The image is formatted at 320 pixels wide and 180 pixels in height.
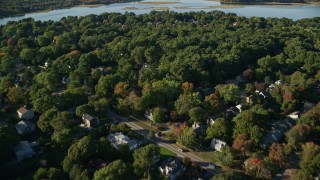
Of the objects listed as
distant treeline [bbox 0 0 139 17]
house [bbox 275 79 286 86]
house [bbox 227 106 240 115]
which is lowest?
house [bbox 227 106 240 115]

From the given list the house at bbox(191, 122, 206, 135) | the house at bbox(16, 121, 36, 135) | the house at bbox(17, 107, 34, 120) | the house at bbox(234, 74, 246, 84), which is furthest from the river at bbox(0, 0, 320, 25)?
the house at bbox(191, 122, 206, 135)

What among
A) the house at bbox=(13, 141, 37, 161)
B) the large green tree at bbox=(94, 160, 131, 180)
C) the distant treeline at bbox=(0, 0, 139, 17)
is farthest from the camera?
the distant treeline at bbox=(0, 0, 139, 17)

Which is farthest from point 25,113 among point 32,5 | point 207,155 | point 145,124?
point 32,5

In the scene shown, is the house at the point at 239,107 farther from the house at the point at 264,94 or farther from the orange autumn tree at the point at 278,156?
the orange autumn tree at the point at 278,156

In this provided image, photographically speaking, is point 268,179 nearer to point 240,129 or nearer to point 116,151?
point 240,129

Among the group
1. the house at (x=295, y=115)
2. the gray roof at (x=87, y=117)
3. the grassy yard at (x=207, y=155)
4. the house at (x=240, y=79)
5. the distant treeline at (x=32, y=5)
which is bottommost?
the grassy yard at (x=207, y=155)

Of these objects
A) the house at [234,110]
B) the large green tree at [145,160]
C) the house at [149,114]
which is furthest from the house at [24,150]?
the house at [234,110]

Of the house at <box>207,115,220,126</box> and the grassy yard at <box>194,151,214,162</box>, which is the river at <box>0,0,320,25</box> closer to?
the house at <box>207,115,220,126</box>
